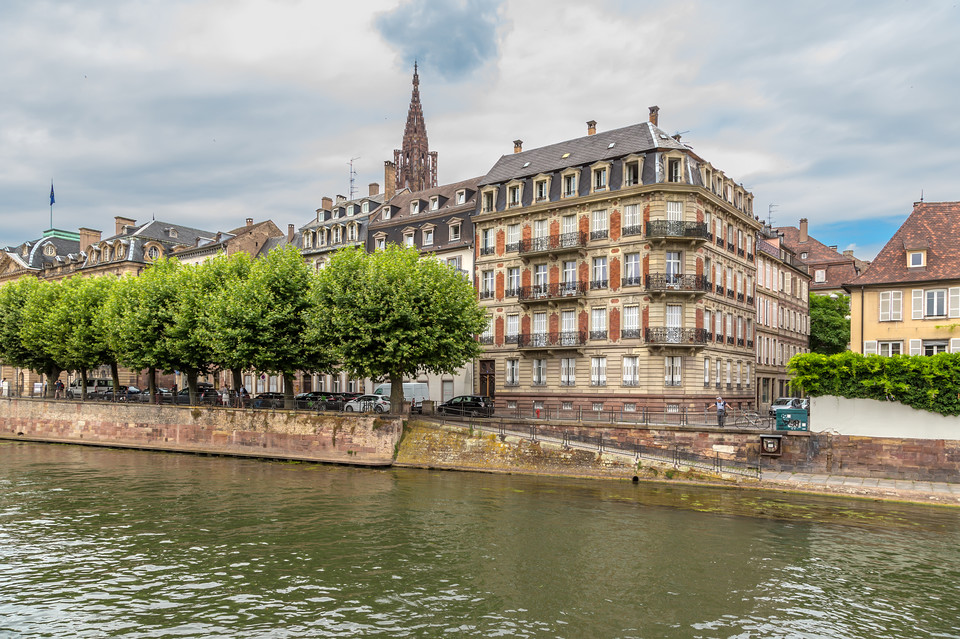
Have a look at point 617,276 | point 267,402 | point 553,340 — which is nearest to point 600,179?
point 617,276

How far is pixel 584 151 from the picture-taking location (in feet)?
180

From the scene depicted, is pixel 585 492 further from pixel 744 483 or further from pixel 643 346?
pixel 643 346

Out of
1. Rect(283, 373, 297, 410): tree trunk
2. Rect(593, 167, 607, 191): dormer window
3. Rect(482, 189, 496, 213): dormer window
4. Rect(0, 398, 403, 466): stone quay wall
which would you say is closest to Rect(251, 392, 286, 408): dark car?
Rect(283, 373, 297, 410): tree trunk

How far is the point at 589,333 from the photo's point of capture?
5075cm

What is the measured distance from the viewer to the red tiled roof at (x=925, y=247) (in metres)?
42.9

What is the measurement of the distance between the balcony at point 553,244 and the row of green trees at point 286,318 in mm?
7553

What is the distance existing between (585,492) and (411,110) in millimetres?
99937

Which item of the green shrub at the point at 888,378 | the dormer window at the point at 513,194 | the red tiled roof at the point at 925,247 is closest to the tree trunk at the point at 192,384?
the dormer window at the point at 513,194

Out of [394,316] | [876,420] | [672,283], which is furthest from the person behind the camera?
[672,283]

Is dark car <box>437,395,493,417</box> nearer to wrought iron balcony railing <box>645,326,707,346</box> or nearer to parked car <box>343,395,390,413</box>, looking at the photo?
parked car <box>343,395,390,413</box>

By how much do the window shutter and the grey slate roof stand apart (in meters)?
16.4

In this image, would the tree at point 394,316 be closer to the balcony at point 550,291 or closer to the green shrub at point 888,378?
the balcony at point 550,291

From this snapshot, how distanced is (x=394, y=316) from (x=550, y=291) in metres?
14.2

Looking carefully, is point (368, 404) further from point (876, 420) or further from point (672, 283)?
point (876, 420)
